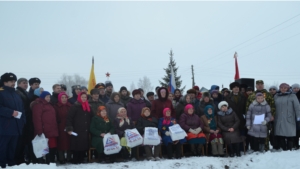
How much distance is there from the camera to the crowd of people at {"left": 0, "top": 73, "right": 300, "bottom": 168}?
7.31 metres

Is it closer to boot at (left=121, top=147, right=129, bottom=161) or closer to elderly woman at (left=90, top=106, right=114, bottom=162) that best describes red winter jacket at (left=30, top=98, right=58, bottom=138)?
elderly woman at (left=90, top=106, right=114, bottom=162)

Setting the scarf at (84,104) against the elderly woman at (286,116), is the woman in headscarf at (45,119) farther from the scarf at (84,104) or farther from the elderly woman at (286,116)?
the elderly woman at (286,116)

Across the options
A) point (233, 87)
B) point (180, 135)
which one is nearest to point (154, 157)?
point (180, 135)

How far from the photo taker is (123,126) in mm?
8039

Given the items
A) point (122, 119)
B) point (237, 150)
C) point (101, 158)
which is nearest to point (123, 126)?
point (122, 119)

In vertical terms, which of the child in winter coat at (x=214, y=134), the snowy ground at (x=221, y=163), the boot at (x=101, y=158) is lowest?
the snowy ground at (x=221, y=163)

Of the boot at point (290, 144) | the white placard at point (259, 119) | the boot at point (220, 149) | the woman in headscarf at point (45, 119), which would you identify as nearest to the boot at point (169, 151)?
the boot at point (220, 149)

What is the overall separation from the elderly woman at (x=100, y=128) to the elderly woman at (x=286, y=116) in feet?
15.8

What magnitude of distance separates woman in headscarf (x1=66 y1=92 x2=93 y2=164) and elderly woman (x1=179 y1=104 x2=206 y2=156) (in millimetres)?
2656

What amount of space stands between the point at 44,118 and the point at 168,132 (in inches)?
129

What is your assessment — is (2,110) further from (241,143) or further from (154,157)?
(241,143)

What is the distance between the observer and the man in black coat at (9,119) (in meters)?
6.61

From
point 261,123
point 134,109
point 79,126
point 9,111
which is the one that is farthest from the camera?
point 134,109

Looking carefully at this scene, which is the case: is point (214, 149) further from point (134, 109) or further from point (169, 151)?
point (134, 109)
